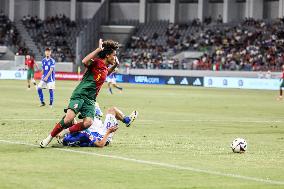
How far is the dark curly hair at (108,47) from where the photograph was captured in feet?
55.9

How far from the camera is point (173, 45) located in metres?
86.6

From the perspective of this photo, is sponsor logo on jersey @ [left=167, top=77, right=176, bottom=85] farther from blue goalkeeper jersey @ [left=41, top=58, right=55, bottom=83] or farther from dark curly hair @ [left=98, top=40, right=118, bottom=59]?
dark curly hair @ [left=98, top=40, right=118, bottom=59]

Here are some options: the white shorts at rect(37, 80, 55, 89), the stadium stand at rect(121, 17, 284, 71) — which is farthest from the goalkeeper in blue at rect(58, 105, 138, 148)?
the stadium stand at rect(121, 17, 284, 71)

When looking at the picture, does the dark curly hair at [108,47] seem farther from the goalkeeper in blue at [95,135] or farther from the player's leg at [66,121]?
the goalkeeper in blue at [95,135]

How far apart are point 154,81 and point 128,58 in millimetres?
10923

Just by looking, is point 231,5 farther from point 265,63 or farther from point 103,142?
point 103,142

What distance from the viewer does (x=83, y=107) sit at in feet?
56.0

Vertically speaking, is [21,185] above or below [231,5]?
below

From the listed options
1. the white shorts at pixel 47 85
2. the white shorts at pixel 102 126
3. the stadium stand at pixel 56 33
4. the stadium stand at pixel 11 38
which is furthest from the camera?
the stadium stand at pixel 56 33

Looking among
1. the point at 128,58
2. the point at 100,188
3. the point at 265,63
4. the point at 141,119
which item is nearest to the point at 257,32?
the point at 265,63

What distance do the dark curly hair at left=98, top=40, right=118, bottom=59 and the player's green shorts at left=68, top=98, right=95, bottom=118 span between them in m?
1.05

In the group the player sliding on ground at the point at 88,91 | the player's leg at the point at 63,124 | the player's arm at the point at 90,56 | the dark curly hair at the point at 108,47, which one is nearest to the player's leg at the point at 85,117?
the player sliding on ground at the point at 88,91

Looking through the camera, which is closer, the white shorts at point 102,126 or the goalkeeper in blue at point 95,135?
the goalkeeper in blue at point 95,135

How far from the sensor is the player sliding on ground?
1680cm
